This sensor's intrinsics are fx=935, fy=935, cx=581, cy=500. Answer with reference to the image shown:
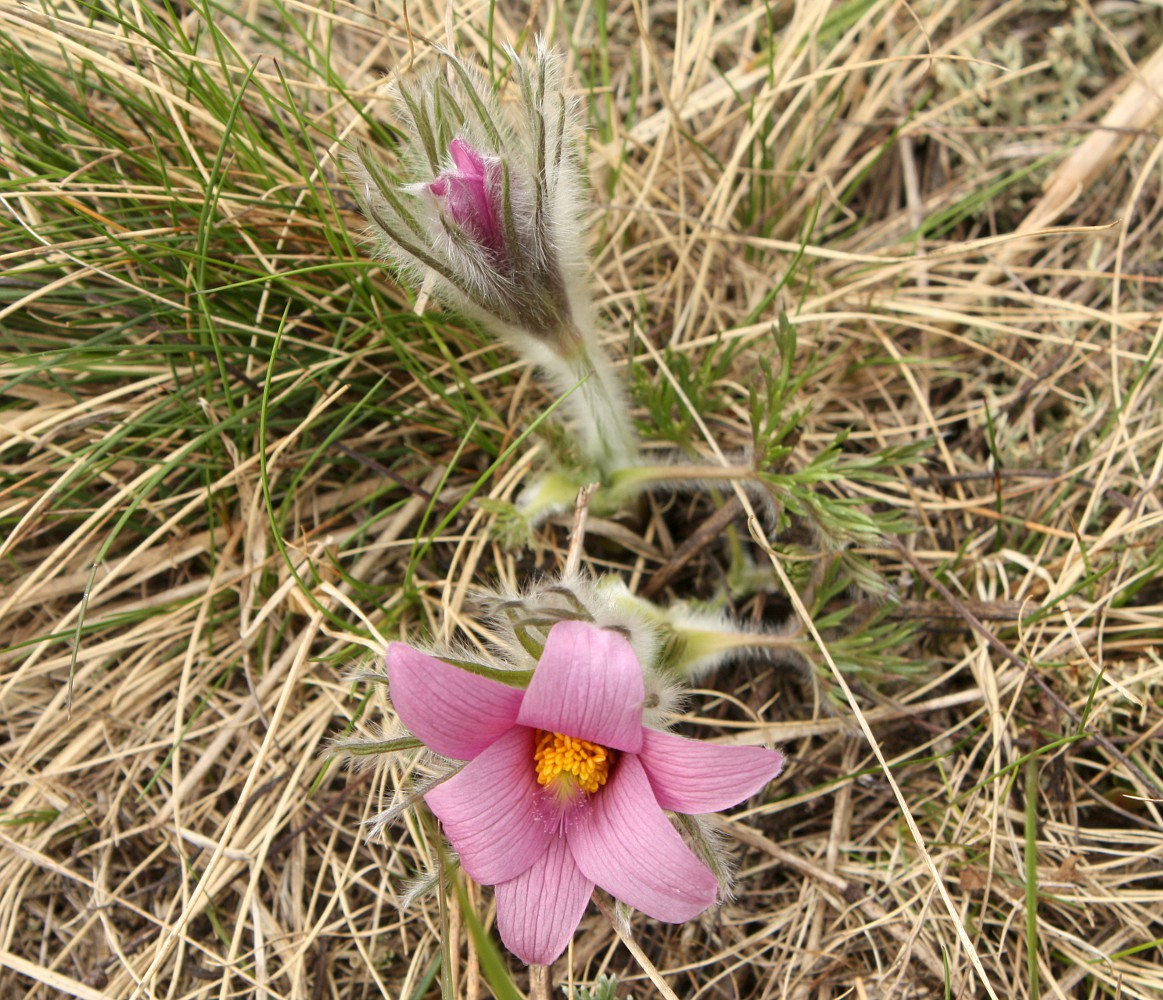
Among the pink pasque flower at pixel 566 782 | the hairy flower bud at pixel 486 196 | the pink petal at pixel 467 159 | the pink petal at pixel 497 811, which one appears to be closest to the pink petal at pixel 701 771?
the pink pasque flower at pixel 566 782

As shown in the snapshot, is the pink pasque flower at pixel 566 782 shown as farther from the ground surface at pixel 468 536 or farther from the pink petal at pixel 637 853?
the ground surface at pixel 468 536

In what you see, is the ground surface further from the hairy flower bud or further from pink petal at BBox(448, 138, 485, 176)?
pink petal at BBox(448, 138, 485, 176)

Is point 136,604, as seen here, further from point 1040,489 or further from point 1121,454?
point 1121,454

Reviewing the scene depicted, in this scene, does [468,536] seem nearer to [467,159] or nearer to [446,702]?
[446,702]

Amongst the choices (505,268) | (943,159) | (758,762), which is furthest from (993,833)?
(943,159)

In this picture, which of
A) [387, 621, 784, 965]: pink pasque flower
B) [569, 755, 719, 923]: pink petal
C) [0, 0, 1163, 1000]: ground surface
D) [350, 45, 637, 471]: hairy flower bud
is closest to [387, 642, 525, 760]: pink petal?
[387, 621, 784, 965]: pink pasque flower

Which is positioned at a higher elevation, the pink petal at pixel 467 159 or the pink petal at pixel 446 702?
the pink petal at pixel 467 159
